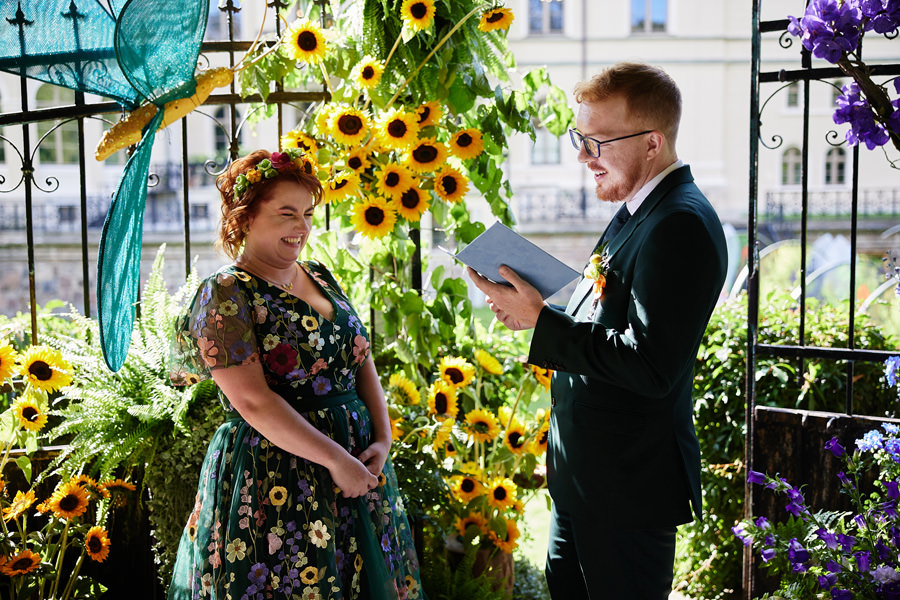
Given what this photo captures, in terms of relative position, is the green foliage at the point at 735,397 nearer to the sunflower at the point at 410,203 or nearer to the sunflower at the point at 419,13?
the sunflower at the point at 410,203

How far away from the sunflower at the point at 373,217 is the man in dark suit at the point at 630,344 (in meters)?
0.75

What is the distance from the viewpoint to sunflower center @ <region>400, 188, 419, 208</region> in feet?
7.92

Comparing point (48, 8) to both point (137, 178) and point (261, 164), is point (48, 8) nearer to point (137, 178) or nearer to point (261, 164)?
point (137, 178)

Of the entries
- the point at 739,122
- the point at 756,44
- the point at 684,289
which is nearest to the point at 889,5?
the point at 684,289

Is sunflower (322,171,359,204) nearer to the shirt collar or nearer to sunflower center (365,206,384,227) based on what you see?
Answer: sunflower center (365,206,384,227)

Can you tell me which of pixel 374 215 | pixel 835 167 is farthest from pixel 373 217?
pixel 835 167

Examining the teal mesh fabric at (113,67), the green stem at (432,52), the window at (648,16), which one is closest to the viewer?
the teal mesh fabric at (113,67)

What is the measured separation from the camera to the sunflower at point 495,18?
7.62ft

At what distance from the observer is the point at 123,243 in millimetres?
1930

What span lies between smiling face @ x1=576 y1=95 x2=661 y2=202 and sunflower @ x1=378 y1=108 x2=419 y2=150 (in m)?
0.78

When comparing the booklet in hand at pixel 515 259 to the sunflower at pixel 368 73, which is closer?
the booklet in hand at pixel 515 259

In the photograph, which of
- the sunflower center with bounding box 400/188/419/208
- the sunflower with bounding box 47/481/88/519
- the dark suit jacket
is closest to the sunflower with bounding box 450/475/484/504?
the dark suit jacket

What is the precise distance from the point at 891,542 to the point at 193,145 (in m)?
26.1

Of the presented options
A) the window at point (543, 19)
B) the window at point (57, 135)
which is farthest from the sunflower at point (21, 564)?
the window at point (543, 19)
